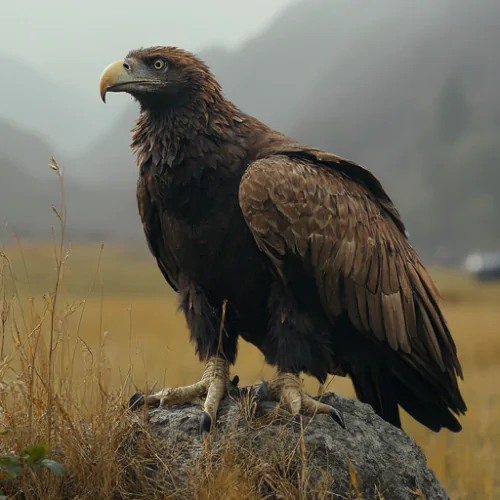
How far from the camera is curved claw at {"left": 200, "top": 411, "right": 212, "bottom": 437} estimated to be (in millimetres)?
4031

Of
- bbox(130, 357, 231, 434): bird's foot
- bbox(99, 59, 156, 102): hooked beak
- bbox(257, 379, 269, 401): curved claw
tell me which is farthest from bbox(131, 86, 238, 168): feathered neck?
bbox(257, 379, 269, 401): curved claw

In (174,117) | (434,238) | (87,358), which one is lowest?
(434,238)

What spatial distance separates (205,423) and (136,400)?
0.52m

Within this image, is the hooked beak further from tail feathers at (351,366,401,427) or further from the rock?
tail feathers at (351,366,401,427)

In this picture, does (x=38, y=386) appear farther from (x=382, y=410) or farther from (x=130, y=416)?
(x=382, y=410)

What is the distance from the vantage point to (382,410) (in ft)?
16.6

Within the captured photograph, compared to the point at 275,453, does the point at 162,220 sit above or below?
above

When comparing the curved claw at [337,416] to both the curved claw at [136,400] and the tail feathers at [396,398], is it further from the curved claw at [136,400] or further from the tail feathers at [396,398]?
the curved claw at [136,400]

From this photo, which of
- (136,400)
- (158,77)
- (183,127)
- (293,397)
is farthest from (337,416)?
(158,77)

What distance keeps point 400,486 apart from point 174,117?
8.92 ft

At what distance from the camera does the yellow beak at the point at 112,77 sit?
14.7 ft

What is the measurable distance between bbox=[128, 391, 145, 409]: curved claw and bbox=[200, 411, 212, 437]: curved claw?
450mm

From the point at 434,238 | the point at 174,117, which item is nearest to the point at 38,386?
the point at 174,117

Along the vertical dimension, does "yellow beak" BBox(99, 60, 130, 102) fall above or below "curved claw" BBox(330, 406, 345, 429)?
above
